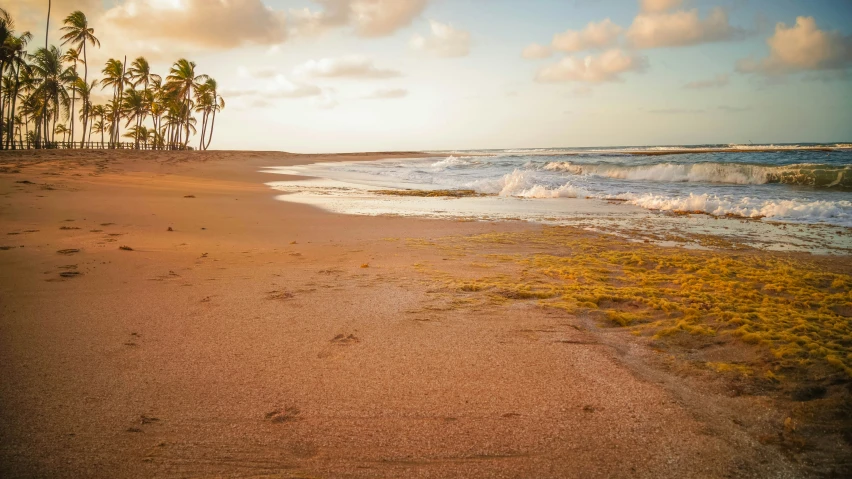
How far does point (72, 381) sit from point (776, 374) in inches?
161

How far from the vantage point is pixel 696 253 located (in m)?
5.96

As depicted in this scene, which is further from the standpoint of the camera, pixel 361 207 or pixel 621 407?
pixel 361 207

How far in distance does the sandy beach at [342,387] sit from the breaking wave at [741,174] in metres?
19.9

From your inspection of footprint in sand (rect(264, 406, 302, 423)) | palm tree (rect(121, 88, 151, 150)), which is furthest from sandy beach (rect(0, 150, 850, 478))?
palm tree (rect(121, 88, 151, 150))

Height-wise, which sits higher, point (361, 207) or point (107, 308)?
point (361, 207)

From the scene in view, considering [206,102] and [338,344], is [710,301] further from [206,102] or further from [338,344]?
[206,102]

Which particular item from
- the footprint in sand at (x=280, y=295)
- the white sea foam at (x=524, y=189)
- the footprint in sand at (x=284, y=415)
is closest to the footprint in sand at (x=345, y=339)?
the footprint in sand at (x=284, y=415)

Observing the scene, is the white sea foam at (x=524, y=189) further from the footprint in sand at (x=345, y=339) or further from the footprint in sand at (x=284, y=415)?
the footprint in sand at (x=284, y=415)

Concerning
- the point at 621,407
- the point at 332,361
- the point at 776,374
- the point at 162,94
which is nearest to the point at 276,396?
the point at 332,361

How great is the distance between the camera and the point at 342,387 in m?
2.48

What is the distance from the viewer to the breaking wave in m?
17.5

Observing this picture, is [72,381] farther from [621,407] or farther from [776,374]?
[776,374]

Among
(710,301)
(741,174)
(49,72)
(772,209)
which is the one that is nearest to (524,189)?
(772,209)

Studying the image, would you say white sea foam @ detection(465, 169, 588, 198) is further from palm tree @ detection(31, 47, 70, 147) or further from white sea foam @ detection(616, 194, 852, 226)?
palm tree @ detection(31, 47, 70, 147)
